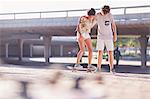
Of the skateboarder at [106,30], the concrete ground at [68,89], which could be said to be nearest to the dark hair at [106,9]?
the skateboarder at [106,30]

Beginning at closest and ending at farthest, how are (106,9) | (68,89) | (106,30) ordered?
(68,89) → (106,9) → (106,30)

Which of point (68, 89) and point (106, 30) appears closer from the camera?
point (68, 89)

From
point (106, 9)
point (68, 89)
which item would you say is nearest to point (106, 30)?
point (106, 9)

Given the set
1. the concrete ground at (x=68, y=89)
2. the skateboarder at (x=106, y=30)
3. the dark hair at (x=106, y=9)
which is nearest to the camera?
the concrete ground at (x=68, y=89)

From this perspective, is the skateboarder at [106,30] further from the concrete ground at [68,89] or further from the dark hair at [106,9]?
the concrete ground at [68,89]

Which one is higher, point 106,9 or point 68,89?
point 106,9

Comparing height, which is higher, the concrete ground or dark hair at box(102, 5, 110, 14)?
dark hair at box(102, 5, 110, 14)

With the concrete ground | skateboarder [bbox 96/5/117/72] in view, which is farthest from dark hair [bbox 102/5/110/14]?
the concrete ground

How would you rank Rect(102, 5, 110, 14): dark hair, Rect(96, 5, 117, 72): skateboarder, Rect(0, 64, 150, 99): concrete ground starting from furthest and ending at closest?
Rect(96, 5, 117, 72): skateboarder < Rect(102, 5, 110, 14): dark hair < Rect(0, 64, 150, 99): concrete ground

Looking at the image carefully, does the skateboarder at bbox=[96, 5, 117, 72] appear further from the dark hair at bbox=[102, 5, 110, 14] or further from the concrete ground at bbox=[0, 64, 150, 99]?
the concrete ground at bbox=[0, 64, 150, 99]

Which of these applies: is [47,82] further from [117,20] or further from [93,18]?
[117,20]

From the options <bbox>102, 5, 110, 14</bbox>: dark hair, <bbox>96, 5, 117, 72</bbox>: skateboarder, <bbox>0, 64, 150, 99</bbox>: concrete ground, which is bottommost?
<bbox>0, 64, 150, 99</bbox>: concrete ground

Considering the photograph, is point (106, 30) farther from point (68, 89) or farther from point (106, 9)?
point (68, 89)

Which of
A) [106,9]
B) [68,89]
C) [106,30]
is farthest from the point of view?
[106,30]
